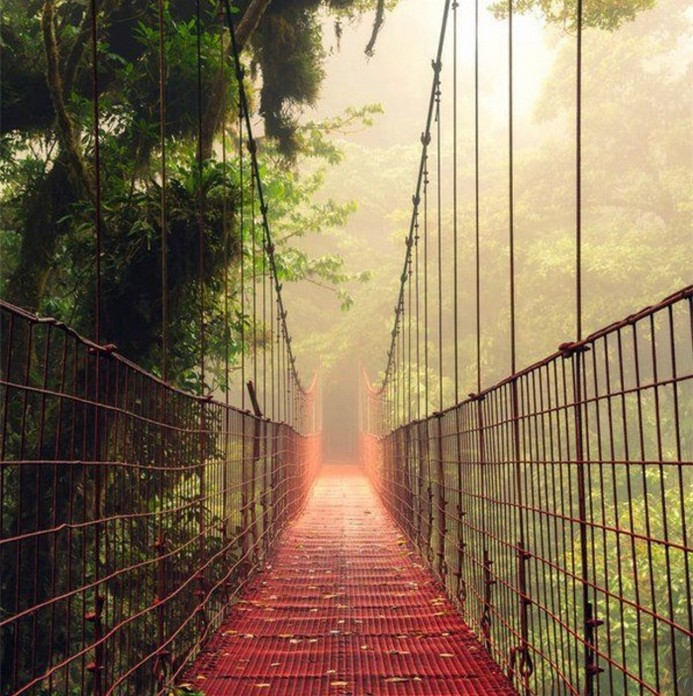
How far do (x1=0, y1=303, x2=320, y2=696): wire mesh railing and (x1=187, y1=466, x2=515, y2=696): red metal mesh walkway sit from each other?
13cm

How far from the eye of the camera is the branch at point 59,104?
14.4 ft

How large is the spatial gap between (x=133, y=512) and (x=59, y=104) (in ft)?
9.35

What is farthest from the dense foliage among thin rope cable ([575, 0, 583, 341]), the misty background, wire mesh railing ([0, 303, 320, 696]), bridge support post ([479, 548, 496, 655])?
the misty background

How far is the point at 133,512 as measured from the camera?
2.35m

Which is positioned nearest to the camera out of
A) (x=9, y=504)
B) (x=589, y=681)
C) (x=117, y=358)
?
(x=589, y=681)

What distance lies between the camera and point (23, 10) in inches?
257

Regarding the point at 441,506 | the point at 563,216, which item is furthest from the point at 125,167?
the point at 563,216

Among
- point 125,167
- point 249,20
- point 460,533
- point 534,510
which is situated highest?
point 249,20

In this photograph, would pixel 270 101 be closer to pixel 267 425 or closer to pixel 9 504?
pixel 267 425

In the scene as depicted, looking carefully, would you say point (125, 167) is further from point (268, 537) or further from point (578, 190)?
point (578, 190)

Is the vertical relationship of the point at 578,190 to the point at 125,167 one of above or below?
below

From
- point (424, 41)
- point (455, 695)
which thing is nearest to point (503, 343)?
point (455, 695)

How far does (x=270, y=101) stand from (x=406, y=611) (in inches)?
208

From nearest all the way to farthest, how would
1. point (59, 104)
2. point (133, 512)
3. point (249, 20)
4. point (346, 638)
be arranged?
point (133, 512) → point (346, 638) → point (59, 104) → point (249, 20)
